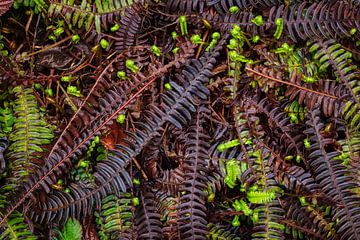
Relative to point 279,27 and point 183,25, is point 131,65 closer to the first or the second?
point 183,25

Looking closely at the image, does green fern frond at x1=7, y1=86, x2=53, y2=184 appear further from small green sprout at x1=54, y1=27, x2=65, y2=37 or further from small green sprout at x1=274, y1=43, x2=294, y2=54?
small green sprout at x1=274, y1=43, x2=294, y2=54

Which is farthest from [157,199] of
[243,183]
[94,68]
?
[94,68]

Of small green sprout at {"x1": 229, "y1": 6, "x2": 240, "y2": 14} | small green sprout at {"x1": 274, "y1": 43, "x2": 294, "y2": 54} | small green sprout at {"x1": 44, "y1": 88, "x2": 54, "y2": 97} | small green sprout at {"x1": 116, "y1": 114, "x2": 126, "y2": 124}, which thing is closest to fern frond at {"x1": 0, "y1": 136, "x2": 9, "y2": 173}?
small green sprout at {"x1": 44, "y1": 88, "x2": 54, "y2": 97}

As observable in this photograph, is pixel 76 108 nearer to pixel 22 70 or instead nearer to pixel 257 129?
pixel 22 70

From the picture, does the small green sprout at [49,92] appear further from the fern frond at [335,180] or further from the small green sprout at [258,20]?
the fern frond at [335,180]

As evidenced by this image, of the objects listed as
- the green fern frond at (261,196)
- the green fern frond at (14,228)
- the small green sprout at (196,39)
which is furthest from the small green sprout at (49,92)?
the green fern frond at (261,196)

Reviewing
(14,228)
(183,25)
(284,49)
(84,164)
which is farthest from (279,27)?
(14,228)
